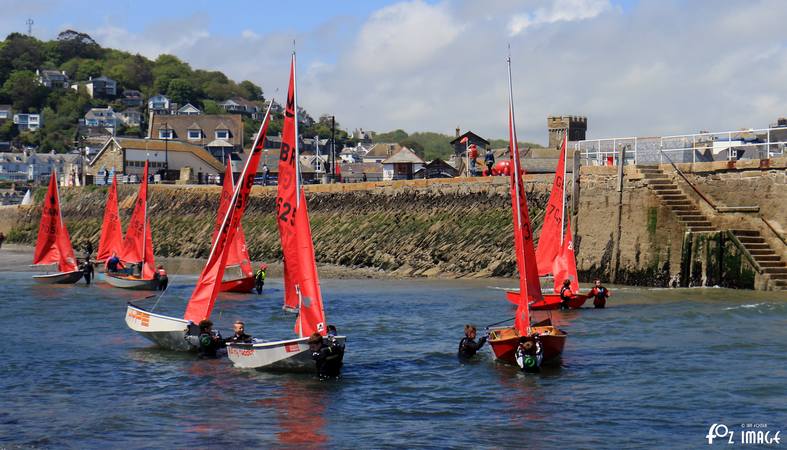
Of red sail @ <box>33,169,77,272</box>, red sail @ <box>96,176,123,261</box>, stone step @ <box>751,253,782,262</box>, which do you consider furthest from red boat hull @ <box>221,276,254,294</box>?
stone step @ <box>751,253,782,262</box>

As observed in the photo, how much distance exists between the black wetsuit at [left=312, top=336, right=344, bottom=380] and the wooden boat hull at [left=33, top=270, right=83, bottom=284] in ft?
101

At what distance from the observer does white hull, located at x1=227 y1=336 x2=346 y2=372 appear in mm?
27516

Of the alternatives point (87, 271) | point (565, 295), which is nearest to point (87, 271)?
point (87, 271)

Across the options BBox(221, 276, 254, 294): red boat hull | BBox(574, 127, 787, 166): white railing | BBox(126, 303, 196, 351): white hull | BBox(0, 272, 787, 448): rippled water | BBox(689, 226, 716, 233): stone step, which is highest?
BBox(574, 127, 787, 166): white railing

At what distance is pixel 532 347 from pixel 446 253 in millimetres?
30916

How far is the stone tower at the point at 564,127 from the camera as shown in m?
107

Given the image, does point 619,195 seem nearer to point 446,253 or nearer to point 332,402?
point 446,253

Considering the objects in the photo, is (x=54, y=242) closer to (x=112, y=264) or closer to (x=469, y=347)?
(x=112, y=264)

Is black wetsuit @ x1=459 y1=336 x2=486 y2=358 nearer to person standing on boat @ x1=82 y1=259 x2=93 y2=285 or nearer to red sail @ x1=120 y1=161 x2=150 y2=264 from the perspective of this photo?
red sail @ x1=120 y1=161 x2=150 y2=264

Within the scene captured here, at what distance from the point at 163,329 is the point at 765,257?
2646 cm

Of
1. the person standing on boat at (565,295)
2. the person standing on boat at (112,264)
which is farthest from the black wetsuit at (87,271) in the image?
the person standing on boat at (565,295)

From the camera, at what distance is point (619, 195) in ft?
168

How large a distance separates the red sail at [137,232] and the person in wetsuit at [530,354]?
29.0 m

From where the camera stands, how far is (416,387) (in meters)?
27.6
